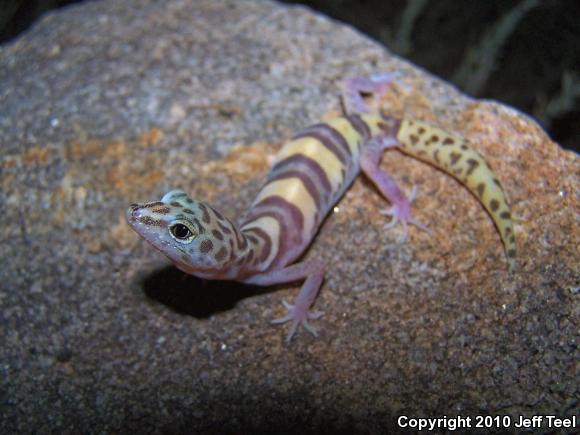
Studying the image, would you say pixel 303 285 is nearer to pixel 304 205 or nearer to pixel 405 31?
pixel 304 205

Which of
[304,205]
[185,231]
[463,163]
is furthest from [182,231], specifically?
[463,163]

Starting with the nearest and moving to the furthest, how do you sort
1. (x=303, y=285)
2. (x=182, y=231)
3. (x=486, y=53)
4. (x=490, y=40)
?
(x=182, y=231), (x=303, y=285), (x=490, y=40), (x=486, y=53)

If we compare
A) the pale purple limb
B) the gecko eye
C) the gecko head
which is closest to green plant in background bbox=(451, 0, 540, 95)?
the pale purple limb

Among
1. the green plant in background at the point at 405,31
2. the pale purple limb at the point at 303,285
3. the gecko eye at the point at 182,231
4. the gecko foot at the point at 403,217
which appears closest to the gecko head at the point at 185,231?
the gecko eye at the point at 182,231

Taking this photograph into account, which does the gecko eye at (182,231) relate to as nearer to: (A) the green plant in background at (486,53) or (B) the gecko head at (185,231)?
(B) the gecko head at (185,231)

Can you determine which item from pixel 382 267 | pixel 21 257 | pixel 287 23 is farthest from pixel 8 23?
pixel 382 267

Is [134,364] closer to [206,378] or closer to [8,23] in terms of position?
[206,378]
